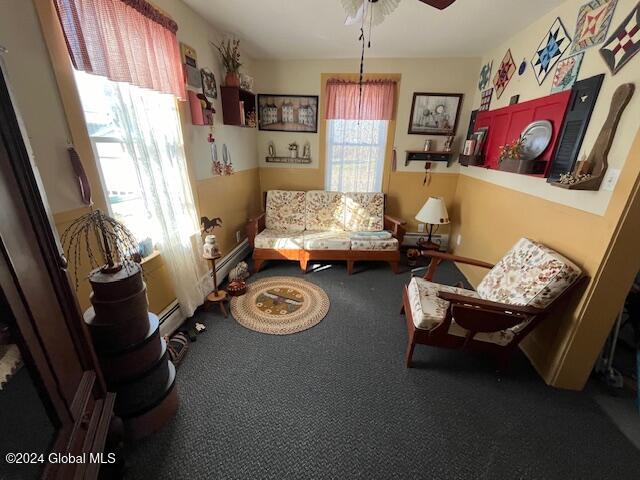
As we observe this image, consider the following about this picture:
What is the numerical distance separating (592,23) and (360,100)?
2.02 metres

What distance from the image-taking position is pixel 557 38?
1.88 m

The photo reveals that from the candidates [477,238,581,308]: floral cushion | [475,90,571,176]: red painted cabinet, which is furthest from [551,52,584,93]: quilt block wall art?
[477,238,581,308]: floral cushion

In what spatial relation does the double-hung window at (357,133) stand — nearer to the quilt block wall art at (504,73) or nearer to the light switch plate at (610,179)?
the quilt block wall art at (504,73)

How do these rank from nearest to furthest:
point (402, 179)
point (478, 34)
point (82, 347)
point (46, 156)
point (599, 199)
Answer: point (82, 347)
point (46, 156)
point (599, 199)
point (478, 34)
point (402, 179)

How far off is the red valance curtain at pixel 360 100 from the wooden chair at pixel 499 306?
2247 mm

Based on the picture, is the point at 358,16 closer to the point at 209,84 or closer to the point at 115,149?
the point at 209,84

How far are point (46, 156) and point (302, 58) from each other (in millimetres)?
2929

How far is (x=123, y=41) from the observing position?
1396 millimetres

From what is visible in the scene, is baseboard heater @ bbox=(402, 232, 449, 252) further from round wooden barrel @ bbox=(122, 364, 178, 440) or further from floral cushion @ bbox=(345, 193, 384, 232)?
round wooden barrel @ bbox=(122, 364, 178, 440)

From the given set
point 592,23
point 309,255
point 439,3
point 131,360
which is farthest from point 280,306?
point 592,23

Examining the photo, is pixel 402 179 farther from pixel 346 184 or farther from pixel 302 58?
pixel 302 58

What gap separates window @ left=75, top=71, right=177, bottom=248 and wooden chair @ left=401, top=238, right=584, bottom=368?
1.98 m

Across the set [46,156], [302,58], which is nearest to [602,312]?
[46,156]

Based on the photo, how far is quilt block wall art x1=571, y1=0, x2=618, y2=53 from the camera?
1.50m
